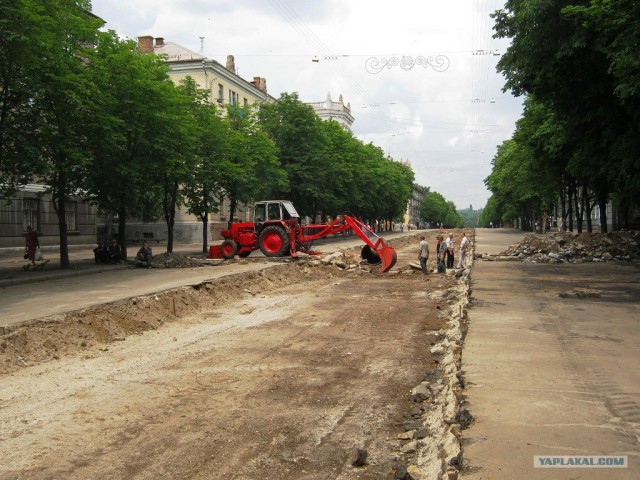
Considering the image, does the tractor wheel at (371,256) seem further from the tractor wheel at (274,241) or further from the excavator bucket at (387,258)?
the tractor wheel at (274,241)

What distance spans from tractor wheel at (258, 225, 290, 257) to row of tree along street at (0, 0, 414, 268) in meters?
4.62

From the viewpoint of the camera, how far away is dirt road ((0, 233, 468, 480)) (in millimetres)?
4875

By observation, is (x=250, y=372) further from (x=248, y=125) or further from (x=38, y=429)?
(x=248, y=125)

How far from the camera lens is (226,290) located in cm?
1653

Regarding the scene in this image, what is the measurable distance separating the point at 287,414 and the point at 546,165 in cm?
2766

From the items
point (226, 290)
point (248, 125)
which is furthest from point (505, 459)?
point (248, 125)

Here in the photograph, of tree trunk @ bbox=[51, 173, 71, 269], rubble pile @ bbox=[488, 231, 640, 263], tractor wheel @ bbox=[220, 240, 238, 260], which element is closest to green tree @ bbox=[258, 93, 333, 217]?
tractor wheel @ bbox=[220, 240, 238, 260]

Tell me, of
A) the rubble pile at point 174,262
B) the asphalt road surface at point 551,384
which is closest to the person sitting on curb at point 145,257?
the rubble pile at point 174,262

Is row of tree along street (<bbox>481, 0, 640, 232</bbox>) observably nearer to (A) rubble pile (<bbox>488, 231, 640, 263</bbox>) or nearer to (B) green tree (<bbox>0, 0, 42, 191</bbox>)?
(A) rubble pile (<bbox>488, 231, 640, 263</bbox>)

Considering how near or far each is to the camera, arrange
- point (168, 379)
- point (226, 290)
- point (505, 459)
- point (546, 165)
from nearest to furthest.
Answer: point (505, 459), point (168, 379), point (226, 290), point (546, 165)

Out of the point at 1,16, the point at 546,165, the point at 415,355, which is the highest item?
the point at 1,16

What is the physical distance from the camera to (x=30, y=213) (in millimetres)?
31250

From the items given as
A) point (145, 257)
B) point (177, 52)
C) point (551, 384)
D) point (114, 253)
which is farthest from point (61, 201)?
point (177, 52)

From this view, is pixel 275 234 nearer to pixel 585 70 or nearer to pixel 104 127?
pixel 104 127
